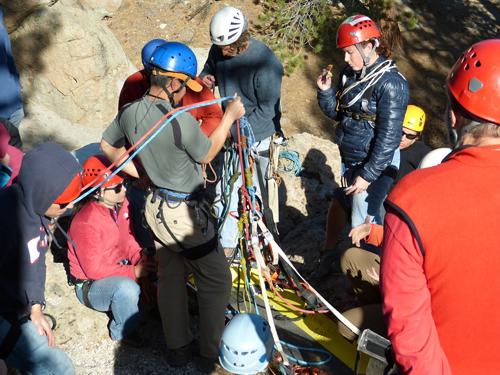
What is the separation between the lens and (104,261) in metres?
3.82

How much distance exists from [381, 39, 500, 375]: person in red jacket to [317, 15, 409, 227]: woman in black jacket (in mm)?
2189

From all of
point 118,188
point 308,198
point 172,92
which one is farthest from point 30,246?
point 308,198

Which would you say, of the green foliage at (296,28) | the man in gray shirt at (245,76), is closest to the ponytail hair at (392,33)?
the green foliage at (296,28)

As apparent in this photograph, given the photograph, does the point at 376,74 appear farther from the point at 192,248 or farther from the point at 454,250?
the point at 454,250

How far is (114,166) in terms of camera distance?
12.0ft

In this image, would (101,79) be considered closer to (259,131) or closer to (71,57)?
(71,57)

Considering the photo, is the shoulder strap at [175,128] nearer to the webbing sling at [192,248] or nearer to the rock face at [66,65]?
the webbing sling at [192,248]

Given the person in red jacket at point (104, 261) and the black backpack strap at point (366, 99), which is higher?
the black backpack strap at point (366, 99)

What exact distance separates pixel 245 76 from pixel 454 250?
330 centimetres

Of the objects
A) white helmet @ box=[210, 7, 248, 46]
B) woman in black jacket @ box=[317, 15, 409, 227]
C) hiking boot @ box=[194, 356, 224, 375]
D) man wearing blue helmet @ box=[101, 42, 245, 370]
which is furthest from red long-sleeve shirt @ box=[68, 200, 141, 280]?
woman in black jacket @ box=[317, 15, 409, 227]

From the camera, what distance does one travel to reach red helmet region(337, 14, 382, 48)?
410 cm

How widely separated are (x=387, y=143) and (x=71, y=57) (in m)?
4.57

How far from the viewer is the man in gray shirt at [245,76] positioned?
4.55 meters

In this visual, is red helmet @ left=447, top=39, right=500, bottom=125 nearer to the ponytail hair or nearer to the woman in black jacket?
the woman in black jacket
